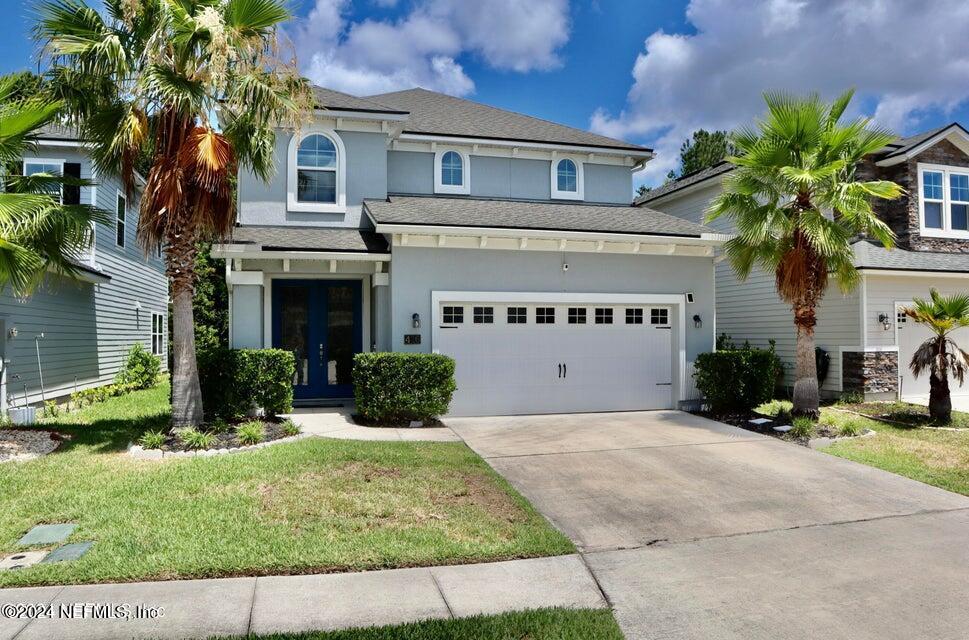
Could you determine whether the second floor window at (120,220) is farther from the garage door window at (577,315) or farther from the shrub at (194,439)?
the garage door window at (577,315)

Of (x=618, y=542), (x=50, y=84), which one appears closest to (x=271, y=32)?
(x=50, y=84)

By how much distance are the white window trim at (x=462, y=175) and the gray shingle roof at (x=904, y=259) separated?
9315 millimetres

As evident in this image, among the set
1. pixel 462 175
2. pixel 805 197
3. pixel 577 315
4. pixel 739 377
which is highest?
pixel 462 175

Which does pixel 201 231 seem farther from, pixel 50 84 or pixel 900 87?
pixel 900 87

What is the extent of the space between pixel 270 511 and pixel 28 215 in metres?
Result: 5.47

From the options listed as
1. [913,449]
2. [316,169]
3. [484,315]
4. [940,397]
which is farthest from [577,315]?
[940,397]

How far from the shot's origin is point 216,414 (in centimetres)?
998

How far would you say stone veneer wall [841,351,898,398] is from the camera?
13.7 m

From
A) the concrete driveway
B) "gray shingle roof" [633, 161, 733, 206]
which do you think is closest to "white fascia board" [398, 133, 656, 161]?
"gray shingle roof" [633, 161, 733, 206]

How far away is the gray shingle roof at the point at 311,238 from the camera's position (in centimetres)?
1107

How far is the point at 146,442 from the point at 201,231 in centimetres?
319

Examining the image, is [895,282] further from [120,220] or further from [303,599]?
[120,220]

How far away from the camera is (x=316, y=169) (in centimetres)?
1309

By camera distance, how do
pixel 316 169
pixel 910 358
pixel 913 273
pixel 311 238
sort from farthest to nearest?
pixel 910 358
pixel 913 273
pixel 316 169
pixel 311 238
